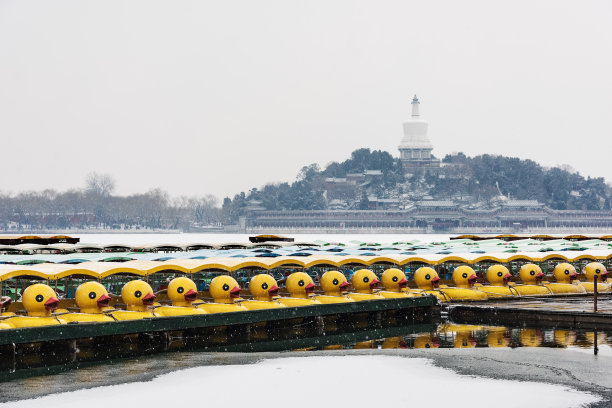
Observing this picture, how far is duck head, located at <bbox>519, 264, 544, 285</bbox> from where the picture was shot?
48656 millimetres

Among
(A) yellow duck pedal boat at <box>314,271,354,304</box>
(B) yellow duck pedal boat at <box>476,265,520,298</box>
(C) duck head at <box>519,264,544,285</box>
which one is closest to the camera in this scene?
(A) yellow duck pedal boat at <box>314,271,354,304</box>

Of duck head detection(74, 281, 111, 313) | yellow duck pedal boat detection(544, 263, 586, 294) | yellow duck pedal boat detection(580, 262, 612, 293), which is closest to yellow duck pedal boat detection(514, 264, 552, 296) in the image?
yellow duck pedal boat detection(544, 263, 586, 294)

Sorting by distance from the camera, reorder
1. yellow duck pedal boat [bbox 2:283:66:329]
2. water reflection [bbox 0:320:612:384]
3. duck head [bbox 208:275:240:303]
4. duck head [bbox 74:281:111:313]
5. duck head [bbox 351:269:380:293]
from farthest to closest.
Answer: duck head [bbox 351:269:380:293]
duck head [bbox 208:275:240:303]
duck head [bbox 74:281:111:313]
yellow duck pedal boat [bbox 2:283:66:329]
water reflection [bbox 0:320:612:384]

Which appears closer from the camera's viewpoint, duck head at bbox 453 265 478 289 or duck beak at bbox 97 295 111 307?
duck beak at bbox 97 295 111 307

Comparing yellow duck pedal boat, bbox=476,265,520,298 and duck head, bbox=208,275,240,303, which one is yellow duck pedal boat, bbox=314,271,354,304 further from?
yellow duck pedal boat, bbox=476,265,520,298

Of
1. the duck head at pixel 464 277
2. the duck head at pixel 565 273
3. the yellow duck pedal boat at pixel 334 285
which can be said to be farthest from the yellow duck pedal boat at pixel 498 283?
the yellow duck pedal boat at pixel 334 285

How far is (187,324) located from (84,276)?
5.19 meters

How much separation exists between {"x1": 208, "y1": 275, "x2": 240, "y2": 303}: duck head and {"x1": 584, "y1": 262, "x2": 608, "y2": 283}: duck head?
21481 millimetres

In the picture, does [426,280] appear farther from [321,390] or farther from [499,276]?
[321,390]

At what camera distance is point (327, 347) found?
111 ft

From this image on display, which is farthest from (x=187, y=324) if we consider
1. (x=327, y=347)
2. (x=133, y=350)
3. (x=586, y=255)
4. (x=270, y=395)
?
(x=586, y=255)

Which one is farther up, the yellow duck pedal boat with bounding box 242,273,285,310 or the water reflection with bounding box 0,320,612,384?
the yellow duck pedal boat with bounding box 242,273,285,310

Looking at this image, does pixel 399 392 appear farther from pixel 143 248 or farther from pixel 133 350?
pixel 143 248

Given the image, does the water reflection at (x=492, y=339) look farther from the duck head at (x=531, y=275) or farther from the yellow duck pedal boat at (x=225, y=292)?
the duck head at (x=531, y=275)
